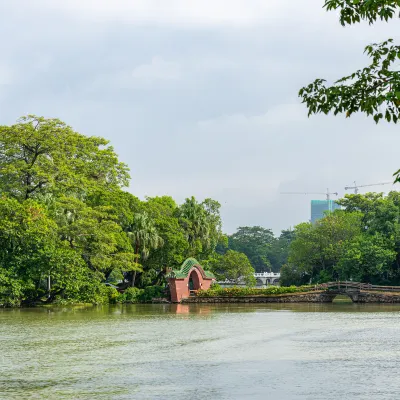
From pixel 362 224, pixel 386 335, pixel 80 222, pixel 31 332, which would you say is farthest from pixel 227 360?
pixel 362 224

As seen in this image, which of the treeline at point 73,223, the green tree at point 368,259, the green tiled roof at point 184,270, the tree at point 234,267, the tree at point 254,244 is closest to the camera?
the treeline at point 73,223

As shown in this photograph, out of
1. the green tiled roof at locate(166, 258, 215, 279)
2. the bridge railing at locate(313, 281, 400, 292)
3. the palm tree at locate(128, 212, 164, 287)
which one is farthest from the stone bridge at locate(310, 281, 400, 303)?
the palm tree at locate(128, 212, 164, 287)

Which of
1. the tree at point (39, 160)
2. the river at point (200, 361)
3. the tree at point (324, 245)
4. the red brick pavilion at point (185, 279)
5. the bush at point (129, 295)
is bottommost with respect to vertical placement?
the river at point (200, 361)

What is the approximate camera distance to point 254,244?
389 feet

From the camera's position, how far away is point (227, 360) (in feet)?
53.5

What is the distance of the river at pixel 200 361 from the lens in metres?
12.4

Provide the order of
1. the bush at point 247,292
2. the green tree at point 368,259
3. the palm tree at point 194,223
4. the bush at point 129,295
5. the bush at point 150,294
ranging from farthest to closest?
the palm tree at point 194,223 → the green tree at point 368,259 → the bush at point 150,294 → the bush at point 247,292 → the bush at point 129,295

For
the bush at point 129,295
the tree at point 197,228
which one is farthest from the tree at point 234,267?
the bush at point 129,295

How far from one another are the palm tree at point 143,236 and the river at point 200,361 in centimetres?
2125

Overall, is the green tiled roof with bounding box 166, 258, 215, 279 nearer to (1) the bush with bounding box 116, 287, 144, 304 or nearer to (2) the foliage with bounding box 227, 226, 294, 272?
(1) the bush with bounding box 116, 287, 144, 304

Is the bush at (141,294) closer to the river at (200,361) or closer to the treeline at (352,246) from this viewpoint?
the treeline at (352,246)

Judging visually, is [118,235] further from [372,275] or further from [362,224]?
[362,224]

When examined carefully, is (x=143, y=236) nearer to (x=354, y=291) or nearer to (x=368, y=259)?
(x=354, y=291)

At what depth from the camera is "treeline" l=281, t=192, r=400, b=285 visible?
172 feet
